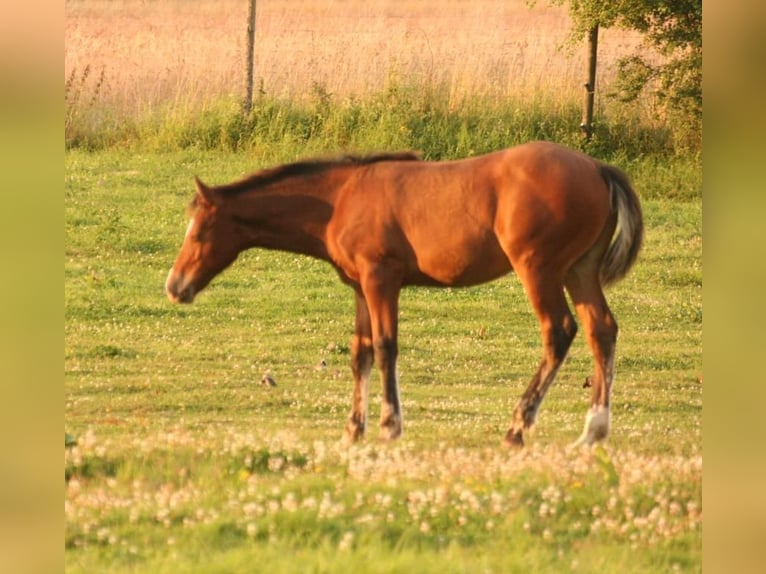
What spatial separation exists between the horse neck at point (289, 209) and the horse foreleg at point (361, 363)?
1.78ft

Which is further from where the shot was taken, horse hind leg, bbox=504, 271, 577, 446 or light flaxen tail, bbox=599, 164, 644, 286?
light flaxen tail, bbox=599, 164, 644, 286

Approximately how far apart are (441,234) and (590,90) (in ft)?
30.4

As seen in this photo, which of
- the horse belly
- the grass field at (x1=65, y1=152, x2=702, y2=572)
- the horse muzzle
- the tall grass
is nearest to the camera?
the grass field at (x1=65, y1=152, x2=702, y2=572)

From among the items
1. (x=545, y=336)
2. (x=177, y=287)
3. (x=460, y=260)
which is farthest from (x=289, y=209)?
(x=545, y=336)

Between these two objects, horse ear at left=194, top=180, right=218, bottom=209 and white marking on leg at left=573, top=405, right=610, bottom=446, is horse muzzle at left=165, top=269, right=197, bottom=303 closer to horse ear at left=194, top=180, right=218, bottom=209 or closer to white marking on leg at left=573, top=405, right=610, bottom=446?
horse ear at left=194, top=180, right=218, bottom=209

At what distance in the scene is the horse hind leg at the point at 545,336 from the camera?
28.1 ft

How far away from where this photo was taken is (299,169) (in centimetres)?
920

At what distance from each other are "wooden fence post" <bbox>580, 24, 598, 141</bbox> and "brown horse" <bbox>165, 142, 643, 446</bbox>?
337 inches

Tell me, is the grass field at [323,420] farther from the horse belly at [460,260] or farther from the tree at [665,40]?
the tree at [665,40]

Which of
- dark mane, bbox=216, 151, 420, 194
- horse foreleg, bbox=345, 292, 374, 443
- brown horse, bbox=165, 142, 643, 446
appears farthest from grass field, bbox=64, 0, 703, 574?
dark mane, bbox=216, 151, 420, 194

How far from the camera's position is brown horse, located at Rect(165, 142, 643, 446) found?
858 centimetres

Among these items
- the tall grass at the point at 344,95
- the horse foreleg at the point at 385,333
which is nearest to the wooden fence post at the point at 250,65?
the tall grass at the point at 344,95
